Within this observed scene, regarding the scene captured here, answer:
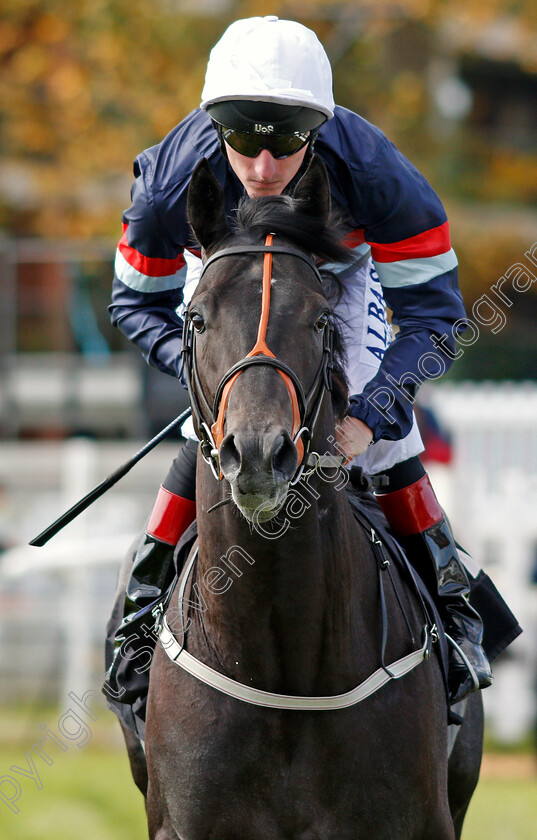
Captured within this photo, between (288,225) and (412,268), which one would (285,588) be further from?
(412,268)

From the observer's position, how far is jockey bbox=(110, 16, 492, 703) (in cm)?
321

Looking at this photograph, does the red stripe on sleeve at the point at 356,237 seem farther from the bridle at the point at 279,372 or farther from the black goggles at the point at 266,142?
the bridle at the point at 279,372

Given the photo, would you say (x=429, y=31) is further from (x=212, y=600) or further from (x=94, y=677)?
(x=212, y=600)

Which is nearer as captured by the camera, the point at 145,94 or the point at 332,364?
the point at 332,364

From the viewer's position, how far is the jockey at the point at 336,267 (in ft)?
10.5

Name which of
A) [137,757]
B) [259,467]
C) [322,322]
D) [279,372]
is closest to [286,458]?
[259,467]

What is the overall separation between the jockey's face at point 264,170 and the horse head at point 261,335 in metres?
0.21

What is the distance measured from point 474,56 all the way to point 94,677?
13072mm

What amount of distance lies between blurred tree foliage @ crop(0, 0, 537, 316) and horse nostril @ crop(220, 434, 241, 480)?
1192cm

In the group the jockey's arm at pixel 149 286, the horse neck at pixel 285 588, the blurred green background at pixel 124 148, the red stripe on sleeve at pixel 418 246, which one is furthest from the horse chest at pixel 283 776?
the blurred green background at pixel 124 148

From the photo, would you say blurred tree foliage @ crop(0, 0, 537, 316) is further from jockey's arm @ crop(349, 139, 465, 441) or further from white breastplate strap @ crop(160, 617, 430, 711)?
white breastplate strap @ crop(160, 617, 430, 711)

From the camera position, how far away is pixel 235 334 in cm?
273

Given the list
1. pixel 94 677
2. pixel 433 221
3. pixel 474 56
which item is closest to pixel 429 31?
pixel 474 56

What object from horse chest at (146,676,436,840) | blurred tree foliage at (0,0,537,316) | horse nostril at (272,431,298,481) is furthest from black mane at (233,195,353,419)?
blurred tree foliage at (0,0,537,316)
